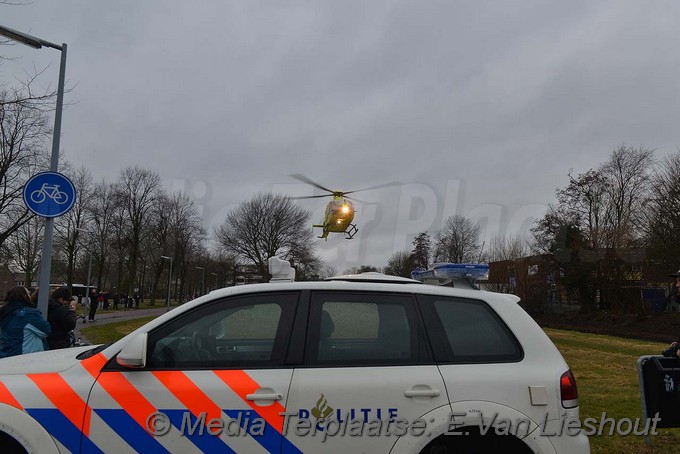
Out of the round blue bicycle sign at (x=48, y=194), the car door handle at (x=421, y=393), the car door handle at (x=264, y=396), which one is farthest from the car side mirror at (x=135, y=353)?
the round blue bicycle sign at (x=48, y=194)

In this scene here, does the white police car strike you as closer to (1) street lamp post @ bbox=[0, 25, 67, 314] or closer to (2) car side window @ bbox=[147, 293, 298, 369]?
(2) car side window @ bbox=[147, 293, 298, 369]

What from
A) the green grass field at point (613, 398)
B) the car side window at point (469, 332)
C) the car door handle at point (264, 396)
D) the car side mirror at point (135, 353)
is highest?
the car side window at point (469, 332)

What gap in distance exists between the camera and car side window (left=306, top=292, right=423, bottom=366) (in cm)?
316

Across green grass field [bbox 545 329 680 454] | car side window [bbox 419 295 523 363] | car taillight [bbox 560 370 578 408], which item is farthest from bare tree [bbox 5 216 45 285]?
car taillight [bbox 560 370 578 408]

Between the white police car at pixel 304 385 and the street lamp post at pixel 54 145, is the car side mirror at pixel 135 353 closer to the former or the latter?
the white police car at pixel 304 385

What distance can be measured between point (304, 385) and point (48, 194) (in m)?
6.15

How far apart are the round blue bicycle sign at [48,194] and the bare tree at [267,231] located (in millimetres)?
48659

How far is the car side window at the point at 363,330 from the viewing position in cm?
316

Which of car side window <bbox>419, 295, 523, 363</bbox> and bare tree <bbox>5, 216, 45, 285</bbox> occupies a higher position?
bare tree <bbox>5, 216, 45, 285</bbox>

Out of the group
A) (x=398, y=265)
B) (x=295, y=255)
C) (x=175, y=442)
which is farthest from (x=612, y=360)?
(x=398, y=265)

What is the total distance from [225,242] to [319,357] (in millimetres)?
57216

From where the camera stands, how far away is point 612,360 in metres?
14.1

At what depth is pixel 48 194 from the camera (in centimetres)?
727

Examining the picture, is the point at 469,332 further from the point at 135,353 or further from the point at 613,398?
the point at 613,398
